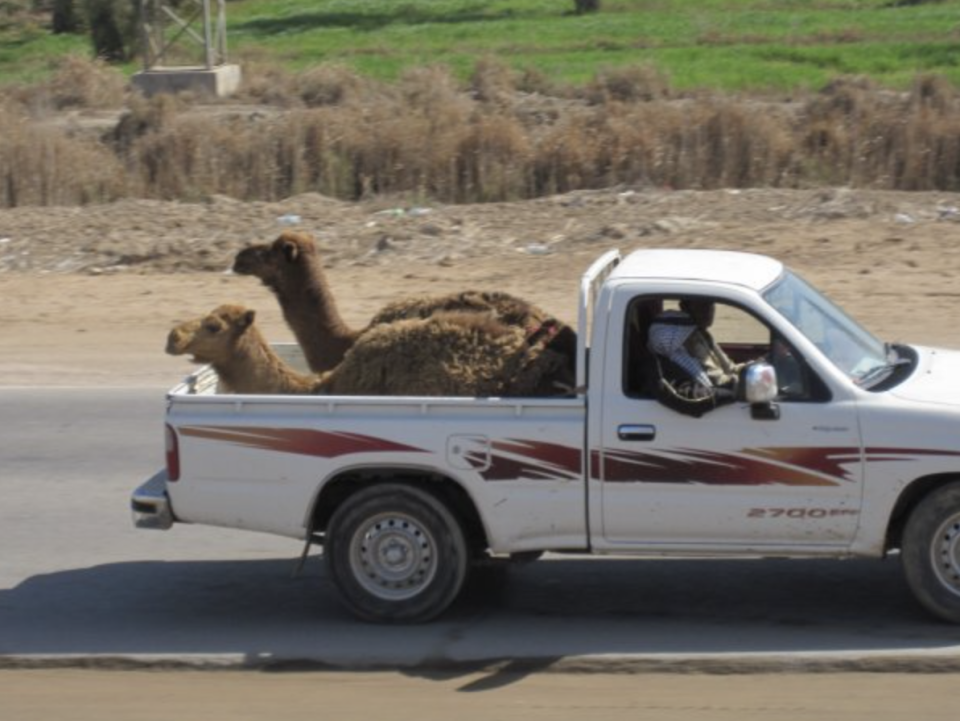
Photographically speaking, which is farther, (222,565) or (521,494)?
(222,565)

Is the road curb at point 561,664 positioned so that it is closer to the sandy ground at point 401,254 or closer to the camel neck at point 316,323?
the camel neck at point 316,323

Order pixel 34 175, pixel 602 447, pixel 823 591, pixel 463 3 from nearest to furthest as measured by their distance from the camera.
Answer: pixel 602 447
pixel 823 591
pixel 34 175
pixel 463 3

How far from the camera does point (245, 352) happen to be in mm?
9758

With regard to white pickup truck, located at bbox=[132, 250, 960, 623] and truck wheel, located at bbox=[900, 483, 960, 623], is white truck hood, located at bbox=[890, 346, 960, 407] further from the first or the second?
truck wheel, located at bbox=[900, 483, 960, 623]

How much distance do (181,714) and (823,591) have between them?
340 cm

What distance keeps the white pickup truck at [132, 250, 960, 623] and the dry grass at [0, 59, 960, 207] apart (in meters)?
16.7

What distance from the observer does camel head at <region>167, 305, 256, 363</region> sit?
9758 millimetres

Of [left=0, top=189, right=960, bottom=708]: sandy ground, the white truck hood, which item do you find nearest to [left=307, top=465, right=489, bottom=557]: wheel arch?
the white truck hood

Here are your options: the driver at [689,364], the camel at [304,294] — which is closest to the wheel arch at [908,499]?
the driver at [689,364]

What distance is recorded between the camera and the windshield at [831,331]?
341 inches

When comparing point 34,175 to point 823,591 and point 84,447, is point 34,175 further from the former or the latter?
point 823,591

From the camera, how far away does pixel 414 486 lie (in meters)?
8.79

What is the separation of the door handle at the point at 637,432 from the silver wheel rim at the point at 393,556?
1.07 meters

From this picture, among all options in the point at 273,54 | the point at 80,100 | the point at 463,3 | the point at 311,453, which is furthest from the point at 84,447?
the point at 463,3
